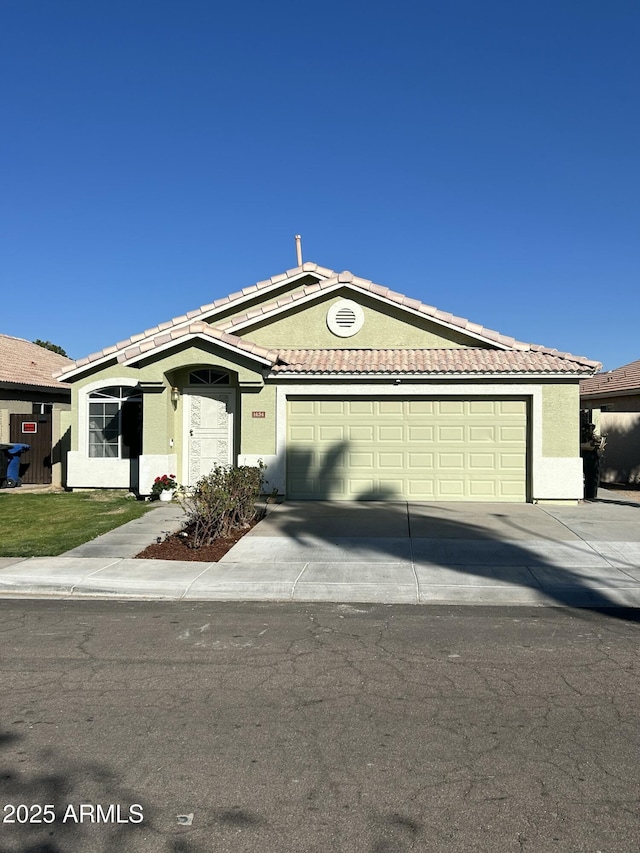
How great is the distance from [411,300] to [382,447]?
3.58 meters

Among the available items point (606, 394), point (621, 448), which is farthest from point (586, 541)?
point (606, 394)

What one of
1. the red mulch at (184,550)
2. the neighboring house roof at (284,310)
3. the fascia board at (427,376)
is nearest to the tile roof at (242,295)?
the neighboring house roof at (284,310)

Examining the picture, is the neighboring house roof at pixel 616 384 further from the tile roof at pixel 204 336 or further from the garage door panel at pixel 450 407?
the tile roof at pixel 204 336

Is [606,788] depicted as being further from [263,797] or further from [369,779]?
[263,797]

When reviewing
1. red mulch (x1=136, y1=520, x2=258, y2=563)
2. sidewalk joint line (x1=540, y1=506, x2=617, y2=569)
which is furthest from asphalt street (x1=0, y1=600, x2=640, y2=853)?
red mulch (x1=136, y1=520, x2=258, y2=563)

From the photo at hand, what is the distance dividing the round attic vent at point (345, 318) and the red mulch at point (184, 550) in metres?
6.63

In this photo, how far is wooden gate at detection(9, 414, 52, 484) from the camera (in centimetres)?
1886

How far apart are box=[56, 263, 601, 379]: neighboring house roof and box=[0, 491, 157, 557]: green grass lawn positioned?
3.09 metres

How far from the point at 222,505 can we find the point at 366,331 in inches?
271

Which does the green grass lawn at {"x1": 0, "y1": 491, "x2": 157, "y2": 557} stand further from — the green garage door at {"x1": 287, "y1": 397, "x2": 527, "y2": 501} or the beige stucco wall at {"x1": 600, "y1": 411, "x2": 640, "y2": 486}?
the beige stucco wall at {"x1": 600, "y1": 411, "x2": 640, "y2": 486}

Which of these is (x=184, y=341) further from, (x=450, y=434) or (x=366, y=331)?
(x=450, y=434)

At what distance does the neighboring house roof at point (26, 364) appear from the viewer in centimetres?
2148

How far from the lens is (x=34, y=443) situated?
18938 mm

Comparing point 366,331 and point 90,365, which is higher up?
point 366,331
